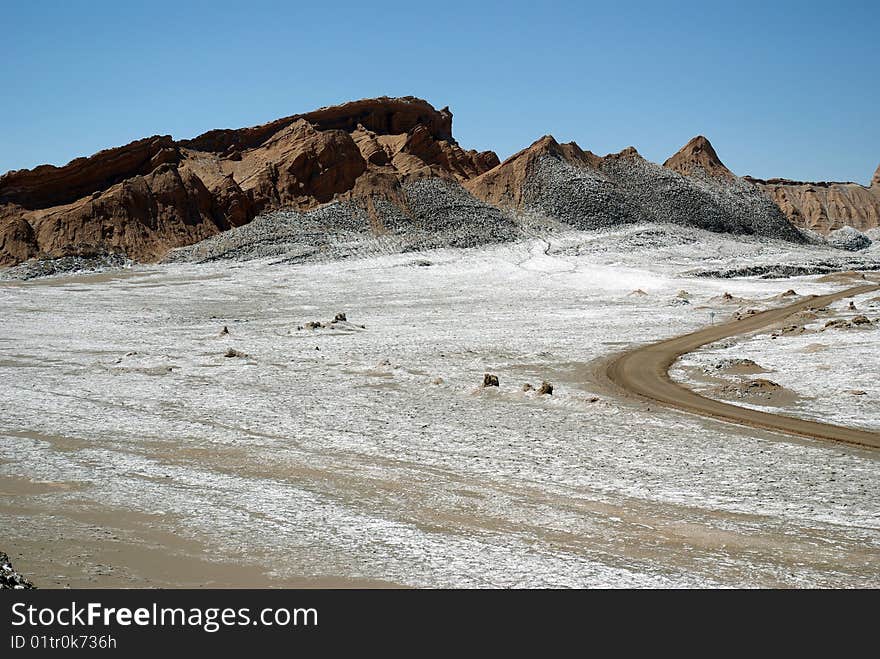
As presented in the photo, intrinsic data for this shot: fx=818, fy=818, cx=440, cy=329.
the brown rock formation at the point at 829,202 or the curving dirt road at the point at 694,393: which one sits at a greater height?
the brown rock formation at the point at 829,202

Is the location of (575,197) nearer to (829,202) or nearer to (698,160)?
(698,160)

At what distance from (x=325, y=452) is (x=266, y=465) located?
1.41m

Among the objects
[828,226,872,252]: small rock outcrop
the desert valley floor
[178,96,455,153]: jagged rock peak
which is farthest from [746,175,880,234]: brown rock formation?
the desert valley floor

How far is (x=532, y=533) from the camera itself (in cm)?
1066

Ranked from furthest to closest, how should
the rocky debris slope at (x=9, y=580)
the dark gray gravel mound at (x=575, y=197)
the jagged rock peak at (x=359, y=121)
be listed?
the jagged rock peak at (x=359, y=121), the dark gray gravel mound at (x=575, y=197), the rocky debris slope at (x=9, y=580)

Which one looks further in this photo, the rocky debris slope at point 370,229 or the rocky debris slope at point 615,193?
the rocky debris slope at point 615,193

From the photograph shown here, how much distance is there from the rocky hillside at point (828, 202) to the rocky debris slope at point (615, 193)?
43.0 metres

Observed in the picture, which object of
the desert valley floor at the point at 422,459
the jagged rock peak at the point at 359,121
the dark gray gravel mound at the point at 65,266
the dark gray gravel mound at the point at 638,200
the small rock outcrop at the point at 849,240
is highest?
the jagged rock peak at the point at 359,121

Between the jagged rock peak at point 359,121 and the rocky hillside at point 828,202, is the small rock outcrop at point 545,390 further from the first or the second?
the rocky hillside at point 828,202

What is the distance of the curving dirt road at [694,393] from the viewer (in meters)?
16.9

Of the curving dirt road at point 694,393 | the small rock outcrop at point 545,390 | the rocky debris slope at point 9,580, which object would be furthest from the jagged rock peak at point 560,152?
the rocky debris slope at point 9,580

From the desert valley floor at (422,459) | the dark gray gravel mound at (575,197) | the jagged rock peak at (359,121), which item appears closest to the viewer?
the desert valley floor at (422,459)

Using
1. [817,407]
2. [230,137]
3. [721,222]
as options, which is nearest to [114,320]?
[817,407]

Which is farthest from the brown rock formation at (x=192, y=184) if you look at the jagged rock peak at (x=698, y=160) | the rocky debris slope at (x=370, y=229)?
the jagged rock peak at (x=698, y=160)
